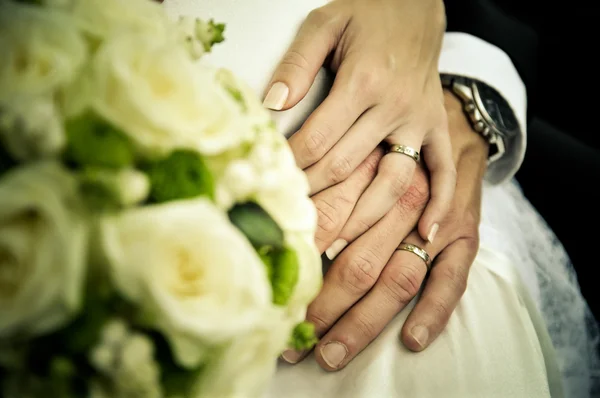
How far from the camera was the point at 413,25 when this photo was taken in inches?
30.9

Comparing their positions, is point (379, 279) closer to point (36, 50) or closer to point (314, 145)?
point (314, 145)

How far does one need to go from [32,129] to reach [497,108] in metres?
0.88

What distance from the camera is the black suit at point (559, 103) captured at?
103 centimetres

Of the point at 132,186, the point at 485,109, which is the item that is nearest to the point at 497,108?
the point at 485,109

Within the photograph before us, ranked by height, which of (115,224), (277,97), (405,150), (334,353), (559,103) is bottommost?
(559,103)

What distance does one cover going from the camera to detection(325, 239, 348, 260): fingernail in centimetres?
61

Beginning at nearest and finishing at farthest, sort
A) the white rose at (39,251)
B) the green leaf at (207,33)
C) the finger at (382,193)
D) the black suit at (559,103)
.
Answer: the white rose at (39,251), the green leaf at (207,33), the finger at (382,193), the black suit at (559,103)

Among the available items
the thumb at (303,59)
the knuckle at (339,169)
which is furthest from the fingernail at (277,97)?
the knuckle at (339,169)

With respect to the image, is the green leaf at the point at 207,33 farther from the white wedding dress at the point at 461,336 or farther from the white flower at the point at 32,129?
the white wedding dress at the point at 461,336

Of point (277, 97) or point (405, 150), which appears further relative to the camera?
point (405, 150)

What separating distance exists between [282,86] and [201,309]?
1.38 ft

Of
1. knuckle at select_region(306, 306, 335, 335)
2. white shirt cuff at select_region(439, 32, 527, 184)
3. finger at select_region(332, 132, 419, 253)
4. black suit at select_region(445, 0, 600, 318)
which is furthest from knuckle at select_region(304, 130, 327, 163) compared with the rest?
black suit at select_region(445, 0, 600, 318)

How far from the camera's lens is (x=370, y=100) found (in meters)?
0.66

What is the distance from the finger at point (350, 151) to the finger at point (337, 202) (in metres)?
0.01
